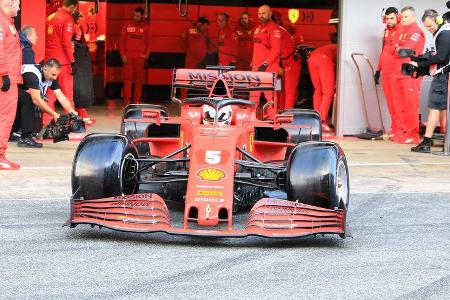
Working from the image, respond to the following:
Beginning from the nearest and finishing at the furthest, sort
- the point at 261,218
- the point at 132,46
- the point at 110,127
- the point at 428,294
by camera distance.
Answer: the point at 428,294, the point at 261,218, the point at 110,127, the point at 132,46

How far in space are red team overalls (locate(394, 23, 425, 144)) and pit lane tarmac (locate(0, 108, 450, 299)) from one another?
18.1 feet

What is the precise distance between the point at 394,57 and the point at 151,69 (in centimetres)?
974

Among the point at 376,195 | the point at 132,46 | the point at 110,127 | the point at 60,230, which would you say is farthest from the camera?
the point at 132,46

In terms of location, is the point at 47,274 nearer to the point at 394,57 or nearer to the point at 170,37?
the point at 394,57

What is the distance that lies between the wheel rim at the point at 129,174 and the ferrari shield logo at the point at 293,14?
52.3 ft

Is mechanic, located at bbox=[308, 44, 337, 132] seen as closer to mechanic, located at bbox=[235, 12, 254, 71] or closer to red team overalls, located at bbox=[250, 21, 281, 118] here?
red team overalls, located at bbox=[250, 21, 281, 118]

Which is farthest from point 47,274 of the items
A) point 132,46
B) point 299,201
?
point 132,46

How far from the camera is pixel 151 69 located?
24609mm

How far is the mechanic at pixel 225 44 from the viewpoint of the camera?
21000mm

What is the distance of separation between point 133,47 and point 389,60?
304 inches

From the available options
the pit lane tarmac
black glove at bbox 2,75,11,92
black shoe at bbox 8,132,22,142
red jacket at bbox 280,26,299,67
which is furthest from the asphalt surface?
red jacket at bbox 280,26,299,67

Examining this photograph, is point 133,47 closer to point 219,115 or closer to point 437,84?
point 437,84

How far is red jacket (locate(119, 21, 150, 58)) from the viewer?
72.9 ft

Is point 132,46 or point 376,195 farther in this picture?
point 132,46
